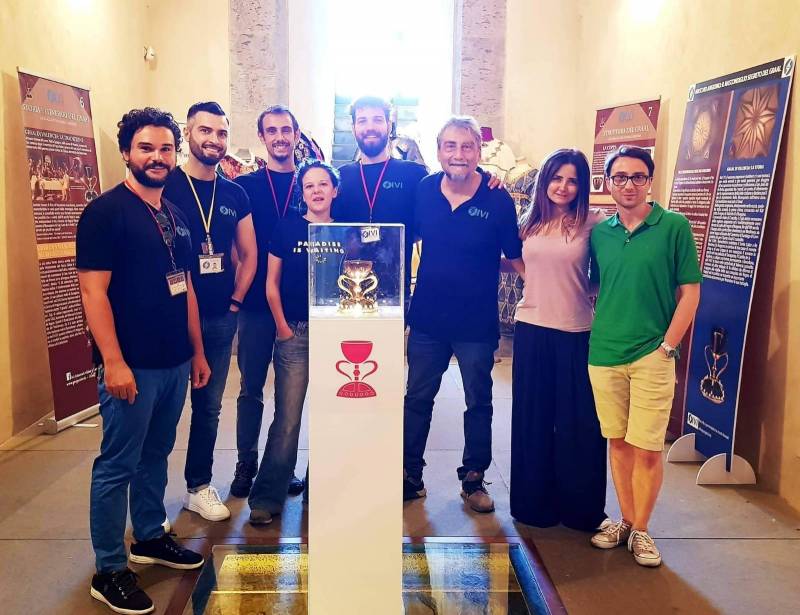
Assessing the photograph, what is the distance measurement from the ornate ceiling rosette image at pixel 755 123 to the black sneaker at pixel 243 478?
8.83 ft

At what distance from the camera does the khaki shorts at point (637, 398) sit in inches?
92.4

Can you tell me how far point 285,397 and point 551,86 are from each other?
451 centimetres

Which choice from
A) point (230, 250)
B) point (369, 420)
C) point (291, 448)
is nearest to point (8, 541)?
point (291, 448)

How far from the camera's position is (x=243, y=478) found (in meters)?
3.00

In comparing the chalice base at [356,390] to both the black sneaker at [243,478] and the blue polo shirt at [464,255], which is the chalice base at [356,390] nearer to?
the blue polo shirt at [464,255]

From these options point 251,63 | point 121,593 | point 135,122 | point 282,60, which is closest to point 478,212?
point 135,122

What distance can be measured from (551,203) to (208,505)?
5.92ft

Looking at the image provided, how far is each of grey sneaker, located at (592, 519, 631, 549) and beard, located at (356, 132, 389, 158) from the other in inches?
68.4

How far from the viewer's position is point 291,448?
270 centimetres

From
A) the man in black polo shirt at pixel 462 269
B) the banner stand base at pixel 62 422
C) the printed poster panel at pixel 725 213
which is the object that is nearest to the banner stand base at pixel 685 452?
the printed poster panel at pixel 725 213

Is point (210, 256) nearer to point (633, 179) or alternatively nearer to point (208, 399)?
point (208, 399)

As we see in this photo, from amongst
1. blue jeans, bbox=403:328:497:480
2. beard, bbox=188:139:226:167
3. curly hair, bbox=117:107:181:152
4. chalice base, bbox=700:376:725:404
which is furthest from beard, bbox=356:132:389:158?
chalice base, bbox=700:376:725:404

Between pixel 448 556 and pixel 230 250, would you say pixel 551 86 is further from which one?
pixel 448 556

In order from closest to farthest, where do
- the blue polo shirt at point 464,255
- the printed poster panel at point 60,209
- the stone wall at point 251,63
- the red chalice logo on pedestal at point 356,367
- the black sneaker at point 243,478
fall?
1. the red chalice logo on pedestal at point 356,367
2. the blue polo shirt at point 464,255
3. the black sneaker at point 243,478
4. the printed poster panel at point 60,209
5. the stone wall at point 251,63
